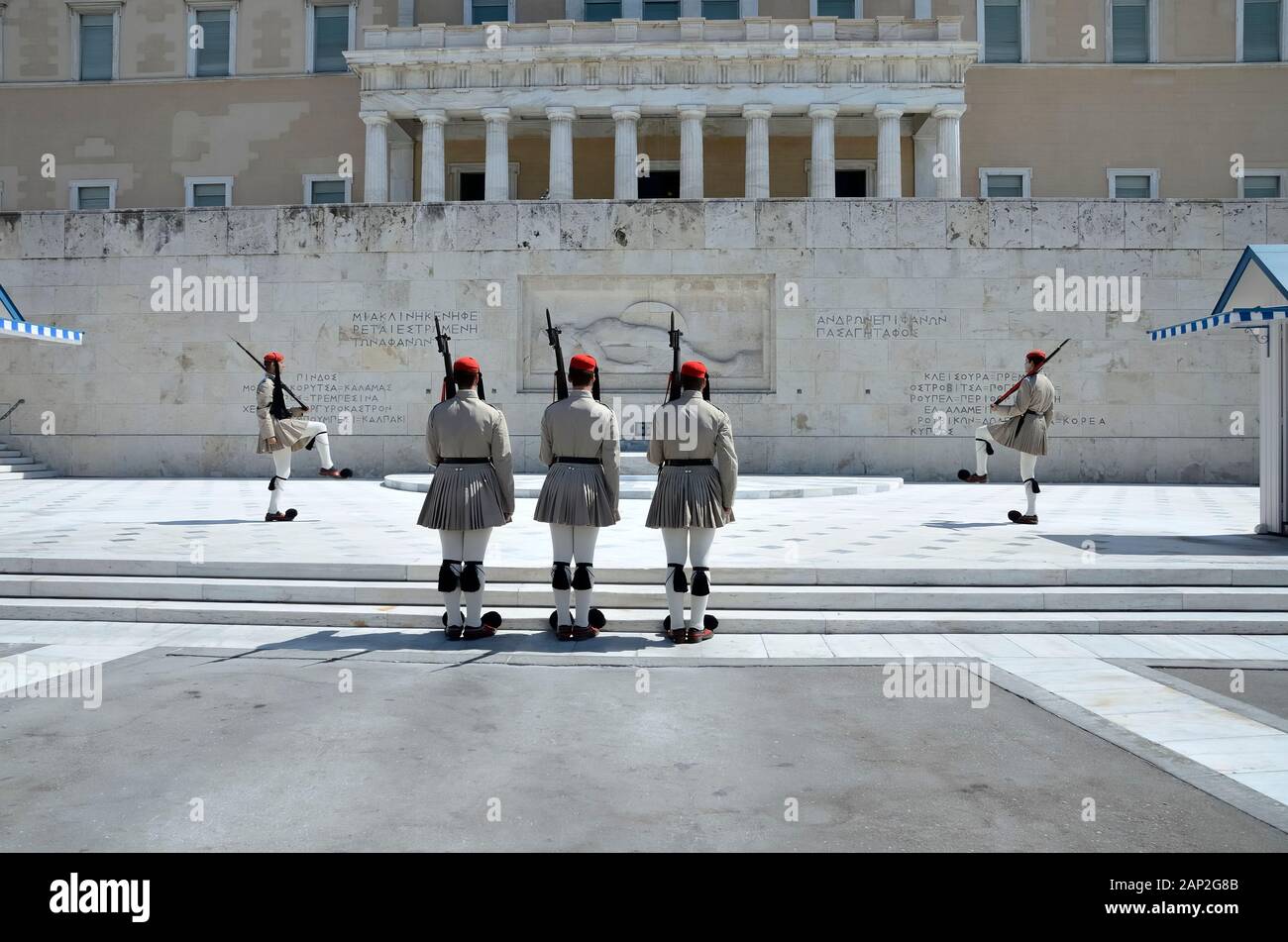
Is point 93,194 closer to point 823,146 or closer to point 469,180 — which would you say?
point 469,180

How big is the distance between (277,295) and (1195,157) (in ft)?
97.9

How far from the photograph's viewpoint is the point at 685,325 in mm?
18984

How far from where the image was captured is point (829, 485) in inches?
611

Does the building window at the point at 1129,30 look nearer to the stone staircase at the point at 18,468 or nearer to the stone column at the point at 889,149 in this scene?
the stone column at the point at 889,149

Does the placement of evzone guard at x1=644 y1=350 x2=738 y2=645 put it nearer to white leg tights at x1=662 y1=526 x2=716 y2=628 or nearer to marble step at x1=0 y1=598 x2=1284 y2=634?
white leg tights at x1=662 y1=526 x2=716 y2=628

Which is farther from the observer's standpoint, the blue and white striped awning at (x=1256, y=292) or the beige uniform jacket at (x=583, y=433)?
the blue and white striped awning at (x=1256, y=292)

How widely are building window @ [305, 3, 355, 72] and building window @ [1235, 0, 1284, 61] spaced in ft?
98.7

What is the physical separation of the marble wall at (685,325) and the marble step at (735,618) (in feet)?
37.0

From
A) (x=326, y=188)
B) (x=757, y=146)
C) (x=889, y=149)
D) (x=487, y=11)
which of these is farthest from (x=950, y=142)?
(x=326, y=188)

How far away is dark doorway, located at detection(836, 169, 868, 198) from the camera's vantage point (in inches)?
1318

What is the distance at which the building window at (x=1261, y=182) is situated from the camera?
105 feet

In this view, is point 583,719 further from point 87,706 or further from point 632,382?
point 632,382

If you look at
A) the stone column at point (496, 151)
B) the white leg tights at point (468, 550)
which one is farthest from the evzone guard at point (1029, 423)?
the stone column at point (496, 151)

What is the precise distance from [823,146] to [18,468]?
2298 cm
